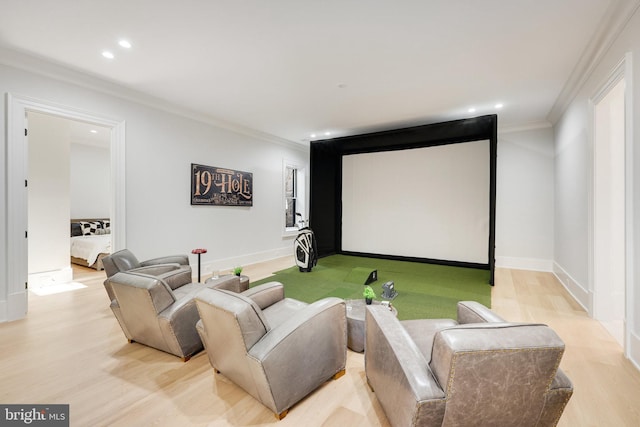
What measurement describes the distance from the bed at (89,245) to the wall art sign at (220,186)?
221cm

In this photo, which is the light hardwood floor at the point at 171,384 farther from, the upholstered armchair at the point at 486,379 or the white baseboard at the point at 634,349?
the upholstered armchair at the point at 486,379

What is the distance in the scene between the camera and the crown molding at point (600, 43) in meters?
2.30

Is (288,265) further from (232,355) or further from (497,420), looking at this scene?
(497,420)

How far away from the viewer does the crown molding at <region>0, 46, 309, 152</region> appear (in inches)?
121

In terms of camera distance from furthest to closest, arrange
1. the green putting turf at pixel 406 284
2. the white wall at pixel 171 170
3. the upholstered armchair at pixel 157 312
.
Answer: the green putting turf at pixel 406 284
the white wall at pixel 171 170
the upholstered armchair at pixel 157 312

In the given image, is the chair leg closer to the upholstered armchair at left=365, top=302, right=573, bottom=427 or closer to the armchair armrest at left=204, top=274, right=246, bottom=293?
the upholstered armchair at left=365, top=302, right=573, bottom=427

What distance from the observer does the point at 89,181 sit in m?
7.46

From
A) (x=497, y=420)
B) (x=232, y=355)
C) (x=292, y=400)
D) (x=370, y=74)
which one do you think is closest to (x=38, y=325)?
(x=232, y=355)

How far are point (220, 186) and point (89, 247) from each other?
2.82 meters

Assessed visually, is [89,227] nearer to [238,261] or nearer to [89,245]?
[89,245]

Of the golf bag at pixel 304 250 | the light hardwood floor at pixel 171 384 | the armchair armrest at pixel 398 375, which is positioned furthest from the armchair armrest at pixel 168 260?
the armchair armrest at pixel 398 375

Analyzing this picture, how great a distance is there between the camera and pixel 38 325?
117 inches

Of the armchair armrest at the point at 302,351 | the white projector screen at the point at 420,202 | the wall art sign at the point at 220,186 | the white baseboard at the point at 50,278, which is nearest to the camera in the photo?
the armchair armrest at the point at 302,351

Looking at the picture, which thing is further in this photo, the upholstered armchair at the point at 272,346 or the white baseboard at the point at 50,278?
the white baseboard at the point at 50,278
